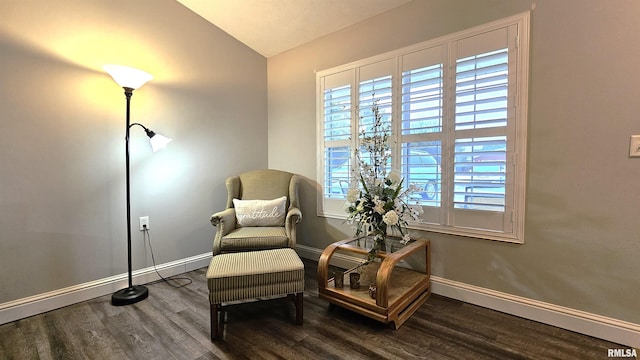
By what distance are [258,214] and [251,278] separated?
3.31ft

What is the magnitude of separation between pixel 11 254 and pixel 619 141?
4000 mm

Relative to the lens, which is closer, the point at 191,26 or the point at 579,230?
the point at 579,230

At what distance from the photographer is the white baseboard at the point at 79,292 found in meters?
2.02

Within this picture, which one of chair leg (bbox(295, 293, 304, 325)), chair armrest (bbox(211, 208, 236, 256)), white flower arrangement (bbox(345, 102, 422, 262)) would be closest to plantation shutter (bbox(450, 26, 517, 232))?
white flower arrangement (bbox(345, 102, 422, 262))

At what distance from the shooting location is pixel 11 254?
6.60 feet

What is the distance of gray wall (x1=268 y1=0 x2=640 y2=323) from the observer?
65.6 inches

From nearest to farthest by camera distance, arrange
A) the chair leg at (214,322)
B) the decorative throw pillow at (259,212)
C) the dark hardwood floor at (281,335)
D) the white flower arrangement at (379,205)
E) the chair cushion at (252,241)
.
A: the dark hardwood floor at (281,335), the chair leg at (214,322), the white flower arrangement at (379,205), the chair cushion at (252,241), the decorative throw pillow at (259,212)

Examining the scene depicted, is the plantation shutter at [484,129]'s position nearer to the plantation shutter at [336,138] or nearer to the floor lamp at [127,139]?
the plantation shutter at [336,138]

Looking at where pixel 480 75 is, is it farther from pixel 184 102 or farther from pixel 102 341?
pixel 102 341

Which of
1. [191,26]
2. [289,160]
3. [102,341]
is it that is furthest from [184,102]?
[102,341]

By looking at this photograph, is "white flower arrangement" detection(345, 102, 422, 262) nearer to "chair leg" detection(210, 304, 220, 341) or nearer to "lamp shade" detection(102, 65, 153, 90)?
"chair leg" detection(210, 304, 220, 341)

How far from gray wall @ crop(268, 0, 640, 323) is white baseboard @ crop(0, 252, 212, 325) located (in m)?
2.55

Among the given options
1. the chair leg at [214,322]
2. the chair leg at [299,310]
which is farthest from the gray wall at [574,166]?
the chair leg at [214,322]

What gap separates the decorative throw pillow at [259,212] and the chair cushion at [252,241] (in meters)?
0.23
